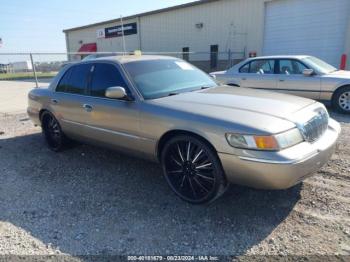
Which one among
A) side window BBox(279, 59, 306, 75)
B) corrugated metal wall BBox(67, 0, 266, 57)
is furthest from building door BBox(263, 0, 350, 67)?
side window BBox(279, 59, 306, 75)

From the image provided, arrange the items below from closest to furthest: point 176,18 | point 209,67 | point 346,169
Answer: point 346,169 < point 209,67 < point 176,18

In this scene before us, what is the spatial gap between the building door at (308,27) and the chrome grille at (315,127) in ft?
41.4

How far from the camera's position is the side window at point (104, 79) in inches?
157

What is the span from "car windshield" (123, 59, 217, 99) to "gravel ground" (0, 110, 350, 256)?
1182mm

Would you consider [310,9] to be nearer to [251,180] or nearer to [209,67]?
[209,67]

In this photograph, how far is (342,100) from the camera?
7410 mm

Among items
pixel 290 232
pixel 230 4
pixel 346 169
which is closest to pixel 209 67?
pixel 230 4

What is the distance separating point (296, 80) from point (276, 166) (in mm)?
5944

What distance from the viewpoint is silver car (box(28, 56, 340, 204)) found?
279 centimetres

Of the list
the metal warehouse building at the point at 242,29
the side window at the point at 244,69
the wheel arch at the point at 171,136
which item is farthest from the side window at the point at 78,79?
the metal warehouse building at the point at 242,29

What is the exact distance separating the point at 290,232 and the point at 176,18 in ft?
70.9

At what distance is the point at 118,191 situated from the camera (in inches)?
149

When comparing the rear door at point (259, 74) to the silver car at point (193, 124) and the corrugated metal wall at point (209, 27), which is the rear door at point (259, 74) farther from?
the corrugated metal wall at point (209, 27)

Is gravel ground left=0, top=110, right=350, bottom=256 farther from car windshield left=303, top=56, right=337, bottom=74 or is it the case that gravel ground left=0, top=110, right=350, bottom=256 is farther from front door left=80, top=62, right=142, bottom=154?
car windshield left=303, top=56, right=337, bottom=74
